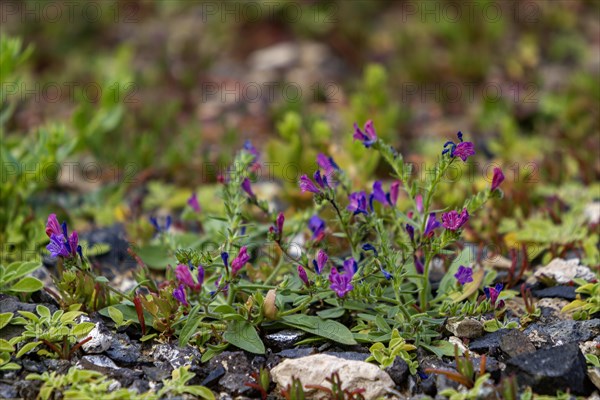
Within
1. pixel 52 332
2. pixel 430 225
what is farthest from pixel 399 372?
pixel 52 332

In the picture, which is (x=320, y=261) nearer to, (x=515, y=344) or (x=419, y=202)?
(x=419, y=202)

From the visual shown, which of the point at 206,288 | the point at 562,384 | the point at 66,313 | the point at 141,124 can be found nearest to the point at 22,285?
the point at 66,313

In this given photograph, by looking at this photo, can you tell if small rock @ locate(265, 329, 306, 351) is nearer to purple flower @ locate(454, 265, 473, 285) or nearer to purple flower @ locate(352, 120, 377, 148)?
purple flower @ locate(454, 265, 473, 285)

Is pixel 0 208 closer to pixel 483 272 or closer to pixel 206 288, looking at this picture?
pixel 206 288

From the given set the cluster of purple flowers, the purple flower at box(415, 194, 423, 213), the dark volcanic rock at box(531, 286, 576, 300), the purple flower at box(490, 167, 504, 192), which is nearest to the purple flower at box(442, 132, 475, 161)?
the purple flower at box(490, 167, 504, 192)

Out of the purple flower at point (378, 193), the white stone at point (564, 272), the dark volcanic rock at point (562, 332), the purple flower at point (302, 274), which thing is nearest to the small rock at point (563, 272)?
the white stone at point (564, 272)

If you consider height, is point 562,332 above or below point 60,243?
below
